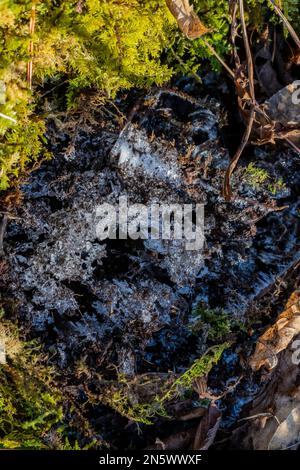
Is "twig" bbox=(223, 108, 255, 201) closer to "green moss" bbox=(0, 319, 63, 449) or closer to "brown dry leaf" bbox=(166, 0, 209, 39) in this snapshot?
"brown dry leaf" bbox=(166, 0, 209, 39)

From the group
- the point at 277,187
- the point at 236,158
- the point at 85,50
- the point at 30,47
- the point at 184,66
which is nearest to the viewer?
the point at 30,47

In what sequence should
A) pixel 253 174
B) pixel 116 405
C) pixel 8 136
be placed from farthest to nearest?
pixel 253 174 < pixel 116 405 < pixel 8 136

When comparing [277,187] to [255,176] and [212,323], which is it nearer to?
[255,176]

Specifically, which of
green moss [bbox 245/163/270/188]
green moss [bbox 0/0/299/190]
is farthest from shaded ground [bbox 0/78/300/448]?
green moss [bbox 0/0/299/190]

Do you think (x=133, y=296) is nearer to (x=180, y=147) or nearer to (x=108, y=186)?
(x=108, y=186)

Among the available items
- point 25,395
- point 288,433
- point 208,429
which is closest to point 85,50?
point 25,395
